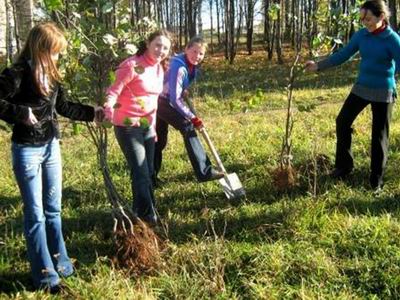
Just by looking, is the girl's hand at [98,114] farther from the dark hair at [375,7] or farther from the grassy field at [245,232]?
the dark hair at [375,7]

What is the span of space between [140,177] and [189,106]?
4.44ft

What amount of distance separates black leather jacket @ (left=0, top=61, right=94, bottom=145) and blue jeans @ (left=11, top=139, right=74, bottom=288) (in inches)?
2.5

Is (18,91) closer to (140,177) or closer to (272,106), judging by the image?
(140,177)

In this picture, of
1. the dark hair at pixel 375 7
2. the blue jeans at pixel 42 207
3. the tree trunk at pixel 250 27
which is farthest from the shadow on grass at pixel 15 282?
the tree trunk at pixel 250 27

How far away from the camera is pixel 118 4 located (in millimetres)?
3215

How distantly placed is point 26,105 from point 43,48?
35cm

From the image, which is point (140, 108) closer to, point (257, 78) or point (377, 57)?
point (377, 57)

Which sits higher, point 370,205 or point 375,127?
point 375,127

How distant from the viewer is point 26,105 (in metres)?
3.02

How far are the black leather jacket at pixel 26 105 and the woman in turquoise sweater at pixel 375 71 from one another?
2.46 metres

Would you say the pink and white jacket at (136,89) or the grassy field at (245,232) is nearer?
the grassy field at (245,232)

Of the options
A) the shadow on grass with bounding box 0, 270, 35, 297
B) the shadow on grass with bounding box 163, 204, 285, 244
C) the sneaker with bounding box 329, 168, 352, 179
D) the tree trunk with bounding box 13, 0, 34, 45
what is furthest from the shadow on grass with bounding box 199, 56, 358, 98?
the shadow on grass with bounding box 0, 270, 35, 297

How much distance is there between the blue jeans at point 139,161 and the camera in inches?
159

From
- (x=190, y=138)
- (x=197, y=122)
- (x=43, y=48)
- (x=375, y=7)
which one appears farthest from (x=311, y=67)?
(x=43, y=48)
